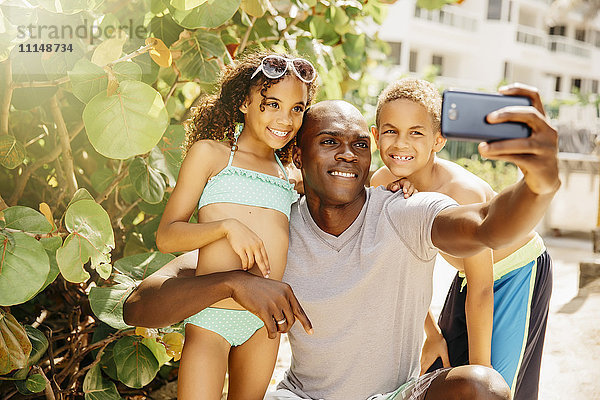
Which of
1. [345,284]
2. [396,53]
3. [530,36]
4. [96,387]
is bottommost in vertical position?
[96,387]

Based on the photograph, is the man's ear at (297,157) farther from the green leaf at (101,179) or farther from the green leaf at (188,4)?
the green leaf at (101,179)

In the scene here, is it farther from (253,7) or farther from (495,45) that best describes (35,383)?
(495,45)

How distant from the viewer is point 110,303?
238cm

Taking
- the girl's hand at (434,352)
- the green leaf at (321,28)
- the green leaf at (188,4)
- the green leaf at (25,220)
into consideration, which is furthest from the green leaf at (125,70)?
the girl's hand at (434,352)

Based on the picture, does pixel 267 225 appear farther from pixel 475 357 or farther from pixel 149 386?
pixel 149 386

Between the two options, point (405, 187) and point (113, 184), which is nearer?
point (405, 187)

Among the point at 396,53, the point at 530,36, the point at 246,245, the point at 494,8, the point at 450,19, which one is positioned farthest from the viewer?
the point at 530,36

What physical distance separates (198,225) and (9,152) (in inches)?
33.0

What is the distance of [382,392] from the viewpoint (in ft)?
7.49

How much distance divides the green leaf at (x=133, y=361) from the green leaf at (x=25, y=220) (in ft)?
2.12

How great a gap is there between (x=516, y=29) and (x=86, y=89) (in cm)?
3124

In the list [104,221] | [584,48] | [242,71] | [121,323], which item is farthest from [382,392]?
[584,48]

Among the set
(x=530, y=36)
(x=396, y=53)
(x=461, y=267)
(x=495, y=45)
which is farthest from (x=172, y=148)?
(x=530, y=36)

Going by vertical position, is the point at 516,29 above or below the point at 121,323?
above
